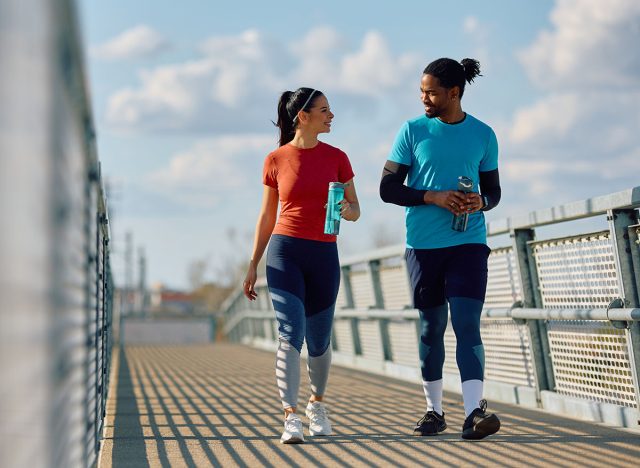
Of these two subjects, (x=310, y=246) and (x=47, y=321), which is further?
(x=310, y=246)

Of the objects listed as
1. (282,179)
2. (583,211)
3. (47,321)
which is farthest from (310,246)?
(47,321)

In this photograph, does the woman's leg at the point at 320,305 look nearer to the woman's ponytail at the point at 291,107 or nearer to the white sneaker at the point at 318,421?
the white sneaker at the point at 318,421

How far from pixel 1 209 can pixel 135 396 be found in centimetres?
745

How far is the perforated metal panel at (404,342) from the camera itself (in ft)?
32.8

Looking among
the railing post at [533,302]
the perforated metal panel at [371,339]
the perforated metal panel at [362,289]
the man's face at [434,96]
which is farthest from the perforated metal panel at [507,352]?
the perforated metal panel at [362,289]

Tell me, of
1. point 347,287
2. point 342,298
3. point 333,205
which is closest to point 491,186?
point 333,205

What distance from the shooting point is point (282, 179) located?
5742 mm

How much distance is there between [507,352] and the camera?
766 centimetres

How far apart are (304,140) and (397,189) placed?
0.62 metres

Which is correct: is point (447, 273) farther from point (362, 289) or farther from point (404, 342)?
point (362, 289)

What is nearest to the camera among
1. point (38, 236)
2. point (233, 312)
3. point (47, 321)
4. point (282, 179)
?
point (38, 236)

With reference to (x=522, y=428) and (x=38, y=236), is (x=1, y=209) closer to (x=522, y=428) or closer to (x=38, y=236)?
(x=38, y=236)

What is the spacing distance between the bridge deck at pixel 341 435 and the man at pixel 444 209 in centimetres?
40

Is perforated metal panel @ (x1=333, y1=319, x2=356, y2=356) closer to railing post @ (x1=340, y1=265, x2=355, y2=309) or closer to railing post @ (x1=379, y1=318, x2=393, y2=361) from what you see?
railing post @ (x1=340, y1=265, x2=355, y2=309)
